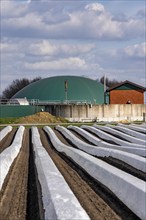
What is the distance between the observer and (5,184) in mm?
11117

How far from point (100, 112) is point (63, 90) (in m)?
20.1

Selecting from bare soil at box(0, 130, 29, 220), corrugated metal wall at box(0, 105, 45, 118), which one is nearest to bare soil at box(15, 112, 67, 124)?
corrugated metal wall at box(0, 105, 45, 118)

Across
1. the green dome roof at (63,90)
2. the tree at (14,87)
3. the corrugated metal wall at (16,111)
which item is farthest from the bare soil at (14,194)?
the tree at (14,87)

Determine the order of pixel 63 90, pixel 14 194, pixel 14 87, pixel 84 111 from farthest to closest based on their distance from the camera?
pixel 14 87 → pixel 63 90 → pixel 84 111 → pixel 14 194

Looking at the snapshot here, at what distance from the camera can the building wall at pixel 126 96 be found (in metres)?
67.6

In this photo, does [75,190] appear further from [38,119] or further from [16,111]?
[16,111]

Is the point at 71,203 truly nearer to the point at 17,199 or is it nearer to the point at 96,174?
the point at 17,199

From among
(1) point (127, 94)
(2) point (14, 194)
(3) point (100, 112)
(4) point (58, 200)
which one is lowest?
(2) point (14, 194)

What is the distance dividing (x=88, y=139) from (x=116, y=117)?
37.7 meters

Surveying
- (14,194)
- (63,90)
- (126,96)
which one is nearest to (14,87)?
(63,90)

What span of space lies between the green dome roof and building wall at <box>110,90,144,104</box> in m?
12.8

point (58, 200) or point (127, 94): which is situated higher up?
point (127, 94)

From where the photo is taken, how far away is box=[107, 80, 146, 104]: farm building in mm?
67375

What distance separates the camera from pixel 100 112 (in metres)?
63.0
